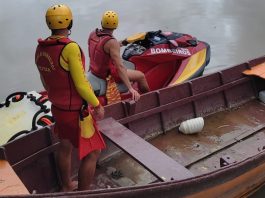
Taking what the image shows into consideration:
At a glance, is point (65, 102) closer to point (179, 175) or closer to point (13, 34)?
point (179, 175)

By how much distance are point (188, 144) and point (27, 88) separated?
3431 millimetres

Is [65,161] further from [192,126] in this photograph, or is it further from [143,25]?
[143,25]

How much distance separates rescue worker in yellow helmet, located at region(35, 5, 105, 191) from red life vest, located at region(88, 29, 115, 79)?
38.9 inches

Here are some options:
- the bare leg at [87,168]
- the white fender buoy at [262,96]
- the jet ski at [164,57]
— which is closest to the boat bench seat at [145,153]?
the bare leg at [87,168]

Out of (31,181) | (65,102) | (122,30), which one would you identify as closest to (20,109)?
(31,181)

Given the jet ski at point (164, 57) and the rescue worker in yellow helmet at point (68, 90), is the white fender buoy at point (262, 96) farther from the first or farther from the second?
the rescue worker in yellow helmet at point (68, 90)

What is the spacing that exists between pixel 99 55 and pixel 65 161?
1201mm

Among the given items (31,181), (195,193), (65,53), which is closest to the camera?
(65,53)

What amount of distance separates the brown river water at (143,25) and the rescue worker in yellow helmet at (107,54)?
2.95 metres

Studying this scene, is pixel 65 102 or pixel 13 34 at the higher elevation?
pixel 65 102

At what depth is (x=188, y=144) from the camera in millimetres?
4516

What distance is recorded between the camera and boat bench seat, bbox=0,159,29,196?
2.73m

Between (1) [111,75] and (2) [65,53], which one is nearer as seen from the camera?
(2) [65,53]

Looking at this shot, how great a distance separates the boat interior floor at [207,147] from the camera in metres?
4.00
